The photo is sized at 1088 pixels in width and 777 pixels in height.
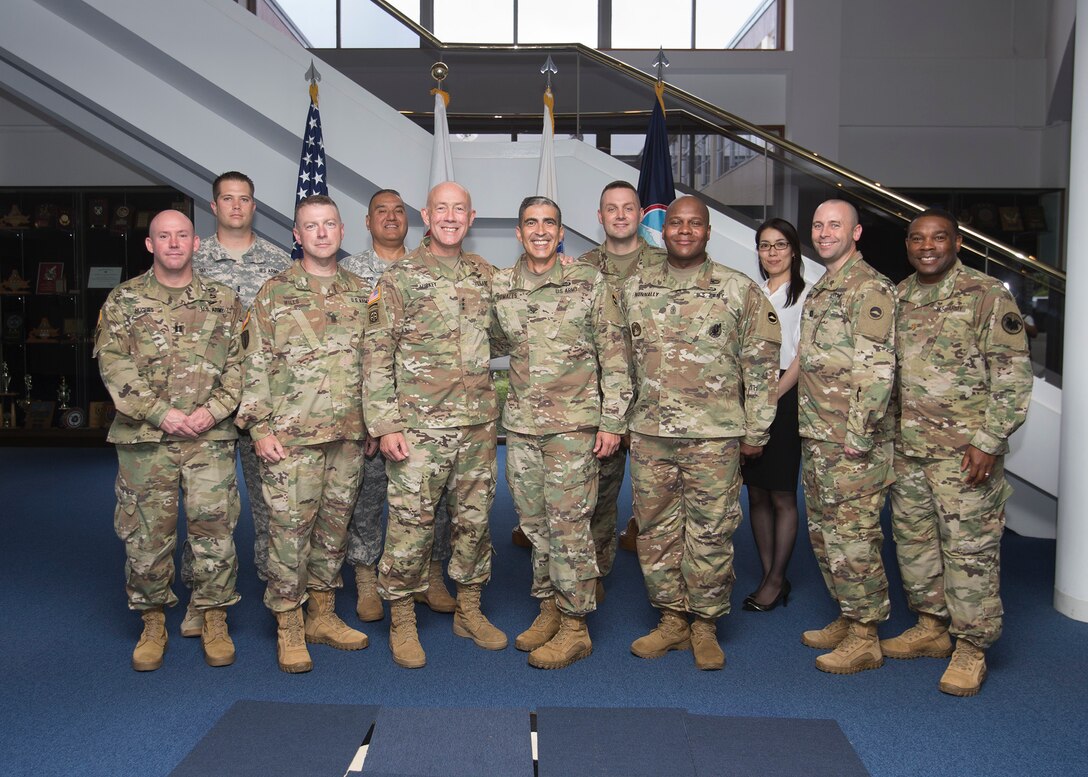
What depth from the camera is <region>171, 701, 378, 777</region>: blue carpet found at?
240cm

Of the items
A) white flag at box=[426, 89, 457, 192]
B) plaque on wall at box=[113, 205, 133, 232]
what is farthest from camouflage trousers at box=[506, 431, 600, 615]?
plaque on wall at box=[113, 205, 133, 232]

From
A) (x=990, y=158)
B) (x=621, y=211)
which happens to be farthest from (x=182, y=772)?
(x=990, y=158)

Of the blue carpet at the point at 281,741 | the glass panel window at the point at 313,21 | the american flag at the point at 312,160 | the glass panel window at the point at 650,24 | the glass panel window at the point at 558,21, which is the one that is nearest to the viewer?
the blue carpet at the point at 281,741

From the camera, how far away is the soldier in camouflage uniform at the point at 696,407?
3.16m

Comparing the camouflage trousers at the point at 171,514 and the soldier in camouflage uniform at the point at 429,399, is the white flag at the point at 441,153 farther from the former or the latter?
the camouflage trousers at the point at 171,514

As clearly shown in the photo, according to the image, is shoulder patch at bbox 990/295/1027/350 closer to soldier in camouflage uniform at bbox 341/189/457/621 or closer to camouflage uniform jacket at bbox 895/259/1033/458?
camouflage uniform jacket at bbox 895/259/1033/458

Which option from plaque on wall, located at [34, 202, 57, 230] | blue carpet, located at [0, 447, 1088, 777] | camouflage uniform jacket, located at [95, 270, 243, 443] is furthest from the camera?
plaque on wall, located at [34, 202, 57, 230]

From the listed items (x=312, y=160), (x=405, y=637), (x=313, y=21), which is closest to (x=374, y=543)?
(x=405, y=637)

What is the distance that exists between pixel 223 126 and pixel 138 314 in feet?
8.64

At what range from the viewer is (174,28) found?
201 inches

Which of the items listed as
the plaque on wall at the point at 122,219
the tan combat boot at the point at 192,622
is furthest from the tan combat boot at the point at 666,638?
the plaque on wall at the point at 122,219

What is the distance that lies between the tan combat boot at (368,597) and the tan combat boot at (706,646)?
1.34 meters

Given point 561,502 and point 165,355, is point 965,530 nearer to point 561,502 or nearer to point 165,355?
point 561,502

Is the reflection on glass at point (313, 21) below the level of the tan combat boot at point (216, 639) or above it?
above
